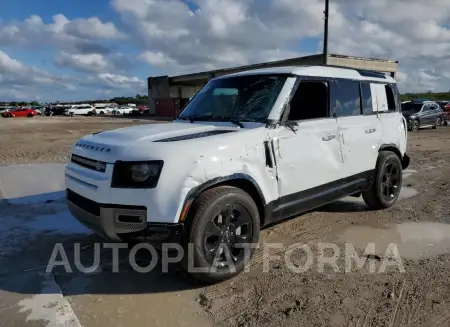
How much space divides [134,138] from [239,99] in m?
1.40

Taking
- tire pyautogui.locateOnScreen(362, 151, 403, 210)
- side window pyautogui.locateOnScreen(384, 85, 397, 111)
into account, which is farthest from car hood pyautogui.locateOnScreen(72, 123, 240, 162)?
side window pyautogui.locateOnScreen(384, 85, 397, 111)

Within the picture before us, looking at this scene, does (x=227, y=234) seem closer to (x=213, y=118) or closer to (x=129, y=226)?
(x=129, y=226)

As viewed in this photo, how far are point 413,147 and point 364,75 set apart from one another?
33.6 ft

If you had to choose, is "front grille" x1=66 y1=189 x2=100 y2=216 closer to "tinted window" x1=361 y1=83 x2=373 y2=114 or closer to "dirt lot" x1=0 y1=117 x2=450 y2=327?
"dirt lot" x1=0 y1=117 x2=450 y2=327

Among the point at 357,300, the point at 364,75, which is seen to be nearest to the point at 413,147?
the point at 364,75

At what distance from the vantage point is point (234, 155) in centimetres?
374

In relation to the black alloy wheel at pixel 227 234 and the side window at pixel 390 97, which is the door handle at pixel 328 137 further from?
the side window at pixel 390 97

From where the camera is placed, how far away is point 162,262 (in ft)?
14.1

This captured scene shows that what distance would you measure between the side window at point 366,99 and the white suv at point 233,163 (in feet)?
0.08

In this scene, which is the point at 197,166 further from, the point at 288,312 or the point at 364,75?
the point at 364,75

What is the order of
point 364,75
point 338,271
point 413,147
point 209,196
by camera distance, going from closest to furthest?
point 209,196, point 338,271, point 364,75, point 413,147

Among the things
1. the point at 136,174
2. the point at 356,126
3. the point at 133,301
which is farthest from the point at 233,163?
the point at 356,126

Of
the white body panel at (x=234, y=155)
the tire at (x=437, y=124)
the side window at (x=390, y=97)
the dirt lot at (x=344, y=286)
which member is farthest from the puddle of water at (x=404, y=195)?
the tire at (x=437, y=124)

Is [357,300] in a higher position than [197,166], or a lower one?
lower
